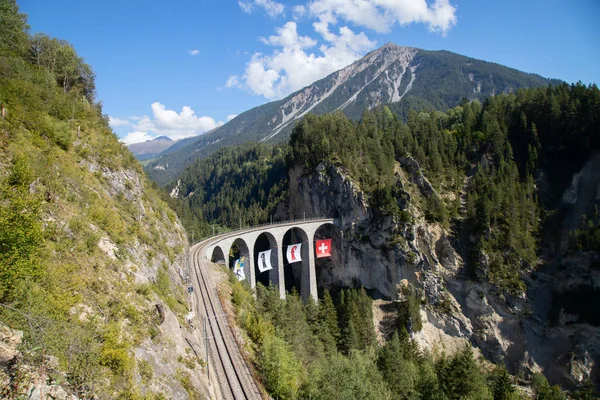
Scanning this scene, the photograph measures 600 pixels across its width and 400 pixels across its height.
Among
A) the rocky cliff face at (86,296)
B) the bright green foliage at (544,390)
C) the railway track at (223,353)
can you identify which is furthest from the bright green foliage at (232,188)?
the rocky cliff face at (86,296)

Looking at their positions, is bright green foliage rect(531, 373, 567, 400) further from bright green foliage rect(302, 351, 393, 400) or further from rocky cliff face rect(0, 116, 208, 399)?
rocky cliff face rect(0, 116, 208, 399)

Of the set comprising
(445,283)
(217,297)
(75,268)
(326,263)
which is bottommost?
(445,283)

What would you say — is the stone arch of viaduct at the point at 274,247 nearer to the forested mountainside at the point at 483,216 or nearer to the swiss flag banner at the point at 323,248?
the swiss flag banner at the point at 323,248

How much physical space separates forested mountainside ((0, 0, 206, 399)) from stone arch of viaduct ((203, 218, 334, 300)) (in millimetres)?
17752

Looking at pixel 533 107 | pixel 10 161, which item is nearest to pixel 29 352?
pixel 10 161

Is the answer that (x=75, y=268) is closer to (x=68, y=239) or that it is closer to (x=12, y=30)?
(x=68, y=239)

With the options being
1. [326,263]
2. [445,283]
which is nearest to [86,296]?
[445,283]

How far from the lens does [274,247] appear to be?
180 ft

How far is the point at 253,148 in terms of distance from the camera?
172 m

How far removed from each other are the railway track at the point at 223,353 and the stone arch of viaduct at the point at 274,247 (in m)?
11.7

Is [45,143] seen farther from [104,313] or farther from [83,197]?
[104,313]

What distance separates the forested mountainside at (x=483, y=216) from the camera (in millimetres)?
50344

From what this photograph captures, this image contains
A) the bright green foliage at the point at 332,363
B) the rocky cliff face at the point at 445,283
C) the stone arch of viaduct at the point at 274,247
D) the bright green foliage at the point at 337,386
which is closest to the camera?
the bright green foliage at the point at 337,386

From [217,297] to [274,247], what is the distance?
26.4 m
